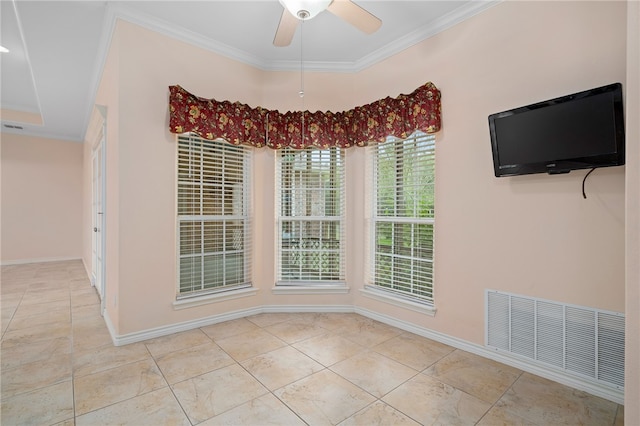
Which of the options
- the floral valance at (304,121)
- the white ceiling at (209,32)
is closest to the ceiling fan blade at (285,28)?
the white ceiling at (209,32)

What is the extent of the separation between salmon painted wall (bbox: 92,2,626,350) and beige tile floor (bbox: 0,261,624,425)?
396mm

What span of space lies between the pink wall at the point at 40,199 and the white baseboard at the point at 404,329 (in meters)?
4.78

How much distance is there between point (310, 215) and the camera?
3.58 metres

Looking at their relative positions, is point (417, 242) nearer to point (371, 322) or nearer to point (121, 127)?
point (371, 322)

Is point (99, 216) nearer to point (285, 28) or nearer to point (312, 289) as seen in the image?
point (312, 289)

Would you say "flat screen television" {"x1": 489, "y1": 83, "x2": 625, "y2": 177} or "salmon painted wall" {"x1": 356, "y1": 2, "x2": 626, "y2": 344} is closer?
"flat screen television" {"x1": 489, "y1": 83, "x2": 625, "y2": 177}

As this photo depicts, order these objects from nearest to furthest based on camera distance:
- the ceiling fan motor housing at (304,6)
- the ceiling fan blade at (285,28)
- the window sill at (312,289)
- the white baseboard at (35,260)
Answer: the ceiling fan motor housing at (304,6) → the ceiling fan blade at (285,28) → the window sill at (312,289) → the white baseboard at (35,260)

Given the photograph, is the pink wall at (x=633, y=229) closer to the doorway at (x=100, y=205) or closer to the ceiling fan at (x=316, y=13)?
the ceiling fan at (x=316, y=13)

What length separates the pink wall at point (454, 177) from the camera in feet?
6.55

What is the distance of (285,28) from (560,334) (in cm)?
291

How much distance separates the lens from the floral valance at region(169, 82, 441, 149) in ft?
9.30

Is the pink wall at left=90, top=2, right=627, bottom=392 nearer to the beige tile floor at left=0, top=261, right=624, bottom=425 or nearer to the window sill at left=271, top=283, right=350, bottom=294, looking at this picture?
the window sill at left=271, top=283, right=350, bottom=294

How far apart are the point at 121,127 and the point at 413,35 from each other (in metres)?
2.85

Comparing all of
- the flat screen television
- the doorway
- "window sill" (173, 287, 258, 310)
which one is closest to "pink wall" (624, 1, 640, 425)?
the flat screen television
